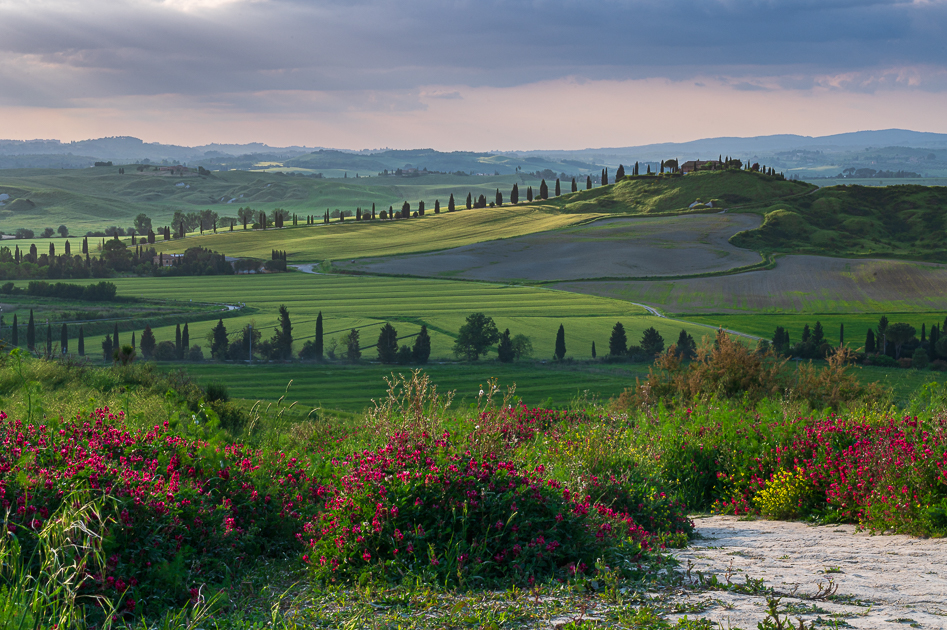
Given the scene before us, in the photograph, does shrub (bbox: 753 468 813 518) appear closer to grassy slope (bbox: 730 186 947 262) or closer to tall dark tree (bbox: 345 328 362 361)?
tall dark tree (bbox: 345 328 362 361)

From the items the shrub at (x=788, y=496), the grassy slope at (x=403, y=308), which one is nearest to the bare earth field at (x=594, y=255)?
the grassy slope at (x=403, y=308)

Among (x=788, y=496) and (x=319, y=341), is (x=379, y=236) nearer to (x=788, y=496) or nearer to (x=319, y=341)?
(x=319, y=341)

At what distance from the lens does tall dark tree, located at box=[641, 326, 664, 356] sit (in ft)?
235

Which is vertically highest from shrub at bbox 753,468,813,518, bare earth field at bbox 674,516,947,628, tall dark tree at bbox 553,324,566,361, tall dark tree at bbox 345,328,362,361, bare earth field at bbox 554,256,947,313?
bare earth field at bbox 674,516,947,628

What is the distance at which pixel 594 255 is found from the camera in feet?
436

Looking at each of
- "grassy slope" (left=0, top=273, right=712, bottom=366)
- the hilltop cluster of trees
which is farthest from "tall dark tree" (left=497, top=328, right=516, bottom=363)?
the hilltop cluster of trees

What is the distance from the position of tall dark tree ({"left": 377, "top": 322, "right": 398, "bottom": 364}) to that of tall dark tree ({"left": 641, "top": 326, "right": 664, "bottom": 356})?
82.1ft

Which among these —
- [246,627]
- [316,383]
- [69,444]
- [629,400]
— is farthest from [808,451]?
[316,383]

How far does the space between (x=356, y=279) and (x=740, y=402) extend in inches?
4251

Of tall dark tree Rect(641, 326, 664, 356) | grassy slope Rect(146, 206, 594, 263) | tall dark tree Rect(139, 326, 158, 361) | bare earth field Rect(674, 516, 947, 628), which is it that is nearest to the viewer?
bare earth field Rect(674, 516, 947, 628)

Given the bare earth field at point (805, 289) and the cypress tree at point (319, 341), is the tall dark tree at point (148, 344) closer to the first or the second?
the cypress tree at point (319, 341)

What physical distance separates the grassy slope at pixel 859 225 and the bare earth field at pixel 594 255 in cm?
745

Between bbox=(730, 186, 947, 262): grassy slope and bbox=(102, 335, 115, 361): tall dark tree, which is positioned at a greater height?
bbox=(730, 186, 947, 262): grassy slope

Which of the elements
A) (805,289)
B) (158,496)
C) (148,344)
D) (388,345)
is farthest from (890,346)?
(158,496)
